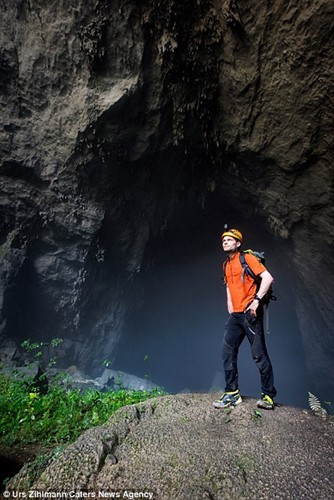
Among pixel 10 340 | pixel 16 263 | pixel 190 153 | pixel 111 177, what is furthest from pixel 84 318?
pixel 190 153

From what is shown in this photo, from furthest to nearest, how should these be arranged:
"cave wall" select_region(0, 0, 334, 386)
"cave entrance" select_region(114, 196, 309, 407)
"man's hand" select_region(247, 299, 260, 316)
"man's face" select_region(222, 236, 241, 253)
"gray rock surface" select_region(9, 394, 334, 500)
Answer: "cave entrance" select_region(114, 196, 309, 407), "cave wall" select_region(0, 0, 334, 386), "man's face" select_region(222, 236, 241, 253), "man's hand" select_region(247, 299, 260, 316), "gray rock surface" select_region(9, 394, 334, 500)

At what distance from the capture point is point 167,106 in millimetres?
7703

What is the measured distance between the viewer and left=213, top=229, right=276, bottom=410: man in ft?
11.6

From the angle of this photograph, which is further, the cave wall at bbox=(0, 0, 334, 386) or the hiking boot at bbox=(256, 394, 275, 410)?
the cave wall at bbox=(0, 0, 334, 386)

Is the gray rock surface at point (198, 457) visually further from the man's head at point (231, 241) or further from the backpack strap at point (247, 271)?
the man's head at point (231, 241)

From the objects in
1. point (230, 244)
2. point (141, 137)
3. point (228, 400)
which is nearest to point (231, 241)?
point (230, 244)

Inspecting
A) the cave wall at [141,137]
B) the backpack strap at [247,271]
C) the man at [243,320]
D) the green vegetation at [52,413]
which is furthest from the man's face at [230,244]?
the cave wall at [141,137]

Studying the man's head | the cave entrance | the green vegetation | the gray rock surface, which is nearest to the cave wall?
the cave entrance

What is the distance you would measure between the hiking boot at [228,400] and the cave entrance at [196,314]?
7.65 metres

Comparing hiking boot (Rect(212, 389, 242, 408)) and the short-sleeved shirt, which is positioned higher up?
the short-sleeved shirt

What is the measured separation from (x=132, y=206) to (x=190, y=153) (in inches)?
105

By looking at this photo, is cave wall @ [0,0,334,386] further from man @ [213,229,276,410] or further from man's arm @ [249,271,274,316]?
man's arm @ [249,271,274,316]

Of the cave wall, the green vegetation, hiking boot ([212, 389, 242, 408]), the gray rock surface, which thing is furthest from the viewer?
the cave wall

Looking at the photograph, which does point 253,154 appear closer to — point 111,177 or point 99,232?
point 111,177
